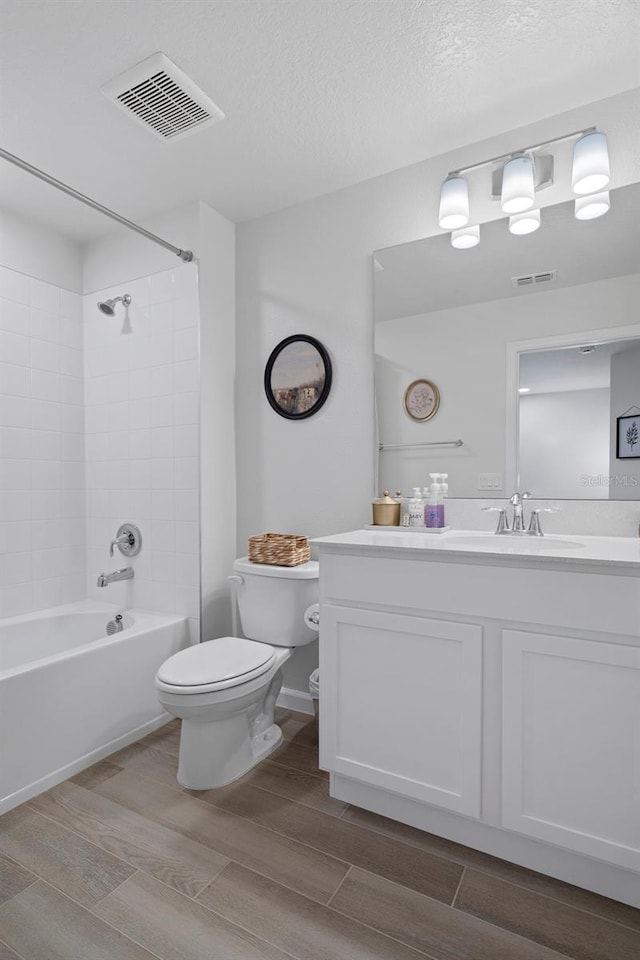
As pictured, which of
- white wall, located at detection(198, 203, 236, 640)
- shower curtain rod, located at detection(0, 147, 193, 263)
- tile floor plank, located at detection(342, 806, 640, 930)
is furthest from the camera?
white wall, located at detection(198, 203, 236, 640)

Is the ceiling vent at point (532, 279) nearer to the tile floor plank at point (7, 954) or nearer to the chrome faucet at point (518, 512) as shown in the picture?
the chrome faucet at point (518, 512)

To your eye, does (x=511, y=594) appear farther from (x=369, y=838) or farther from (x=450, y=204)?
(x=450, y=204)

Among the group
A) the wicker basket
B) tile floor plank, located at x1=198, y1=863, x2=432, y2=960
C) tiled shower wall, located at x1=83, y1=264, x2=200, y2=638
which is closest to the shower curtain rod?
tiled shower wall, located at x1=83, y1=264, x2=200, y2=638

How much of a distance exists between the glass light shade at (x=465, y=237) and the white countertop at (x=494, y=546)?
1125 mm

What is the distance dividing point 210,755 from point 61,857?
0.51 m

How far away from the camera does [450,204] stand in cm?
196

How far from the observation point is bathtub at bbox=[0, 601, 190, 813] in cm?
175

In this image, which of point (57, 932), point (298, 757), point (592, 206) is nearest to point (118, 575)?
point (298, 757)

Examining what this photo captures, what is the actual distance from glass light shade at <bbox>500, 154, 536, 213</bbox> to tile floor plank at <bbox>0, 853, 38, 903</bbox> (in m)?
2.60

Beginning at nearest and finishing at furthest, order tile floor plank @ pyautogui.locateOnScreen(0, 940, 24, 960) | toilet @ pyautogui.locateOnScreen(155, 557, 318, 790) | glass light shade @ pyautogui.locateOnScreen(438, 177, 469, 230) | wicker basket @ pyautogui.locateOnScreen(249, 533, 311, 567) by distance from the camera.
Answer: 1. tile floor plank @ pyautogui.locateOnScreen(0, 940, 24, 960)
2. toilet @ pyautogui.locateOnScreen(155, 557, 318, 790)
3. glass light shade @ pyautogui.locateOnScreen(438, 177, 469, 230)
4. wicker basket @ pyautogui.locateOnScreen(249, 533, 311, 567)

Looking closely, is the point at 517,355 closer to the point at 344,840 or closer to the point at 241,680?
the point at 241,680

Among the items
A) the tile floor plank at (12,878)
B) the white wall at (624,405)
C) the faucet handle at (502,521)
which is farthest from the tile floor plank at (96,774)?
the white wall at (624,405)

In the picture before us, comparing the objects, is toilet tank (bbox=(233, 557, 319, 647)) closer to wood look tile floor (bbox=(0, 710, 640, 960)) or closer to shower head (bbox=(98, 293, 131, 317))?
wood look tile floor (bbox=(0, 710, 640, 960))

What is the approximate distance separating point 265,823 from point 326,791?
0.25m
